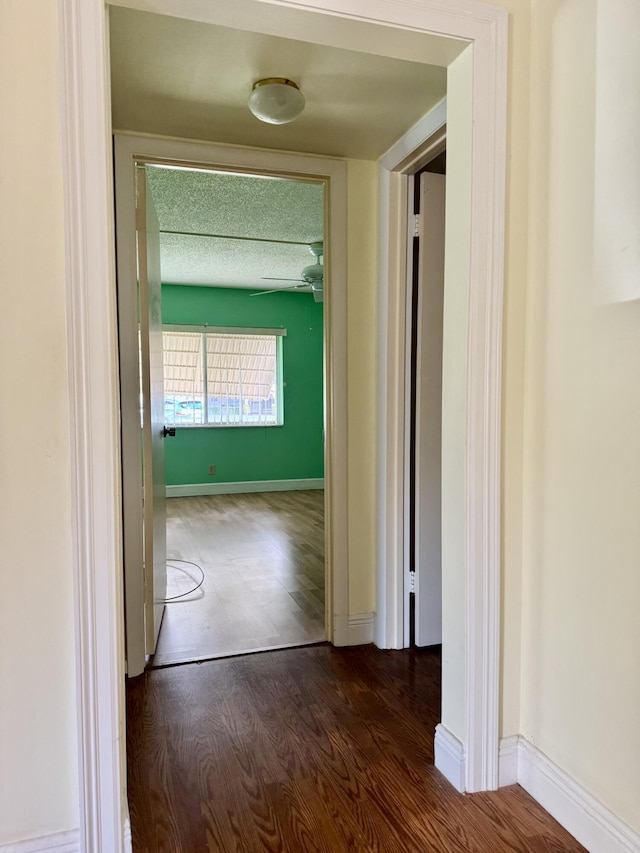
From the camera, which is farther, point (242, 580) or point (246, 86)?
point (242, 580)

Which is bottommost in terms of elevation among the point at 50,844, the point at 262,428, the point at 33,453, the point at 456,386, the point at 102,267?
the point at 50,844

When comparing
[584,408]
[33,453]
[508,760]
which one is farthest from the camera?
[508,760]

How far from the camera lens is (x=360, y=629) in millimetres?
2521

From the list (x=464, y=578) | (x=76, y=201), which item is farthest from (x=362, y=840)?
(x=76, y=201)

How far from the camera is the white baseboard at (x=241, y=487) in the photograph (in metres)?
6.33

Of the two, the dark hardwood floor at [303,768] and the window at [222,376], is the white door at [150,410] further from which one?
the window at [222,376]

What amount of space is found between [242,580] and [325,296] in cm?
191

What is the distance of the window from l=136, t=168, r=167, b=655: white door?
3.87 meters

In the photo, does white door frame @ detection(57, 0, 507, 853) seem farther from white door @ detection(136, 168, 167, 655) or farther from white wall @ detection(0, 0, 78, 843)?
white door @ detection(136, 168, 167, 655)

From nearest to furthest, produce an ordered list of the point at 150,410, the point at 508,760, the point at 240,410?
the point at 508,760, the point at 150,410, the point at 240,410

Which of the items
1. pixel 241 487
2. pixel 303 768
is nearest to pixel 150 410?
pixel 303 768

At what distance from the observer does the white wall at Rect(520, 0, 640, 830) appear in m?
1.21

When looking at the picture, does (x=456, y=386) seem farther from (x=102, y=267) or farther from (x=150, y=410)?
(x=150, y=410)

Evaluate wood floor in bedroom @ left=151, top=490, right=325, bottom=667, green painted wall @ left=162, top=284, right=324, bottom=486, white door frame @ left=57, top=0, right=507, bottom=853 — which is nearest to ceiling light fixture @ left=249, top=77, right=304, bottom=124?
white door frame @ left=57, top=0, right=507, bottom=853
